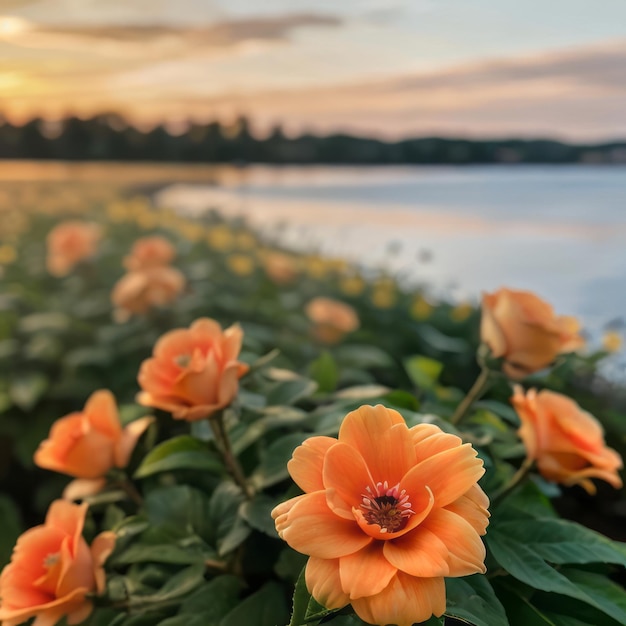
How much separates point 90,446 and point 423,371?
44 cm

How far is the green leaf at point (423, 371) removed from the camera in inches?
35.3

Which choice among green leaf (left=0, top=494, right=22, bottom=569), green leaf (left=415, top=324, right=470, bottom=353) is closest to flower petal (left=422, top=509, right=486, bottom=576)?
green leaf (left=0, top=494, right=22, bottom=569)

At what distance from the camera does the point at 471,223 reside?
6.15 feet

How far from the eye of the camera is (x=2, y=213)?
9.36ft

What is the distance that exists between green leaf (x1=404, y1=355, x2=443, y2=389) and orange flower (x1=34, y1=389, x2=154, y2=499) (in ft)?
1.16

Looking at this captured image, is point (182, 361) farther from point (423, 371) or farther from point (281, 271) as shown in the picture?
point (281, 271)

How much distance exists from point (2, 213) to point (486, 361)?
8.47ft

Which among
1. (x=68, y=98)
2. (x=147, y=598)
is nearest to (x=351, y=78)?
(x=68, y=98)

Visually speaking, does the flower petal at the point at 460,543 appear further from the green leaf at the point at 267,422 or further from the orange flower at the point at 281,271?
the orange flower at the point at 281,271

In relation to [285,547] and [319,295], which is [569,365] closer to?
[285,547]

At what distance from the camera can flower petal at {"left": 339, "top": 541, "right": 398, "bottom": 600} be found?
40 centimetres

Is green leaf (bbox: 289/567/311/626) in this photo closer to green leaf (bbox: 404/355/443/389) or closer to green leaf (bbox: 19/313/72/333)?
green leaf (bbox: 404/355/443/389)

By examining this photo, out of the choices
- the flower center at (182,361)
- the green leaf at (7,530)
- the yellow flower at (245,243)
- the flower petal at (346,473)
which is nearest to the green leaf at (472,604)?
the flower petal at (346,473)

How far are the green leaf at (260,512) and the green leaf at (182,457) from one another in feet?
0.26
